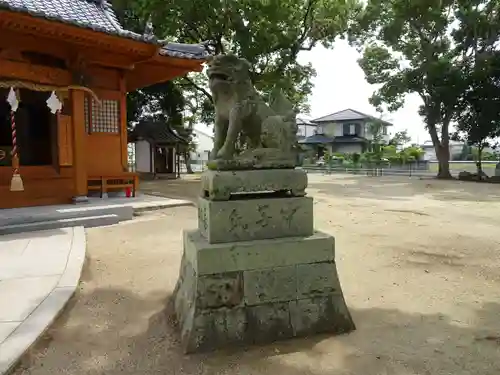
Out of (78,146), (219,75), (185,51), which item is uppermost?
(185,51)

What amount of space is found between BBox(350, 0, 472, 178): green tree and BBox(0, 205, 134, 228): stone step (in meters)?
18.3

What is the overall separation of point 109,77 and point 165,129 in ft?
41.1

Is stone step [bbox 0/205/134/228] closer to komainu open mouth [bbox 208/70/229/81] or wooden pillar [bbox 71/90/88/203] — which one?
wooden pillar [bbox 71/90/88/203]

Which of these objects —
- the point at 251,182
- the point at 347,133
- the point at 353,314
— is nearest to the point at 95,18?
the point at 251,182

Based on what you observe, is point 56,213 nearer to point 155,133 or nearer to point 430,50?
point 155,133

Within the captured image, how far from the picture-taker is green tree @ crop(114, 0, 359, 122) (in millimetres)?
Result: 16031

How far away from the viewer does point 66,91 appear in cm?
903

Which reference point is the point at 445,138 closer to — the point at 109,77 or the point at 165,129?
the point at 165,129

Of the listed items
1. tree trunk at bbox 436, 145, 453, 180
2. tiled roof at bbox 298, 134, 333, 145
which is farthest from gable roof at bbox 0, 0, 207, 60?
tiled roof at bbox 298, 134, 333, 145

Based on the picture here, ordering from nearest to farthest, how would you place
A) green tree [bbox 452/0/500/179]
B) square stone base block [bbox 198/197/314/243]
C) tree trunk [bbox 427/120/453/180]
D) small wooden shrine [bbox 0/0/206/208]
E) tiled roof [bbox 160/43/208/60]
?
square stone base block [bbox 198/197/314/243]
small wooden shrine [bbox 0/0/206/208]
tiled roof [bbox 160/43/208/60]
green tree [bbox 452/0/500/179]
tree trunk [bbox 427/120/453/180]

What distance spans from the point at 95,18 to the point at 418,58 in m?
18.4

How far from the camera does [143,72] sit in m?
11.8

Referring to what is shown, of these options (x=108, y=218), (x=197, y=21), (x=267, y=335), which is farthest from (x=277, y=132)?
(x=197, y=21)

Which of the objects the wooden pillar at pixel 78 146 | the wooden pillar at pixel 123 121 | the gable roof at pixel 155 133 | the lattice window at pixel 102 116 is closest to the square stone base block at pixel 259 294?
the wooden pillar at pixel 78 146
